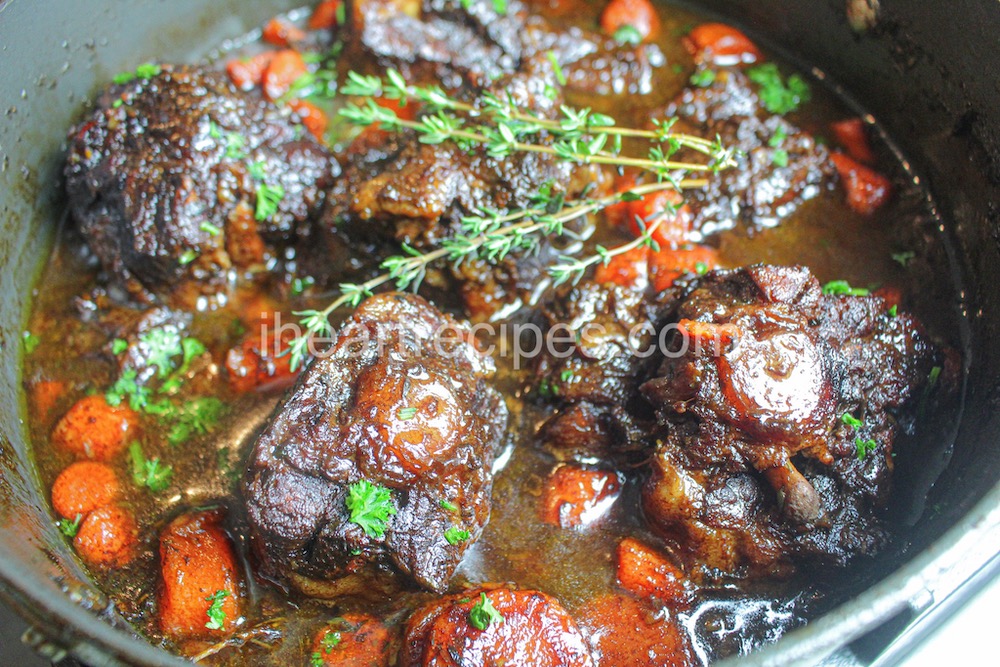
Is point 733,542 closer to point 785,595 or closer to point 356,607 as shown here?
point 785,595

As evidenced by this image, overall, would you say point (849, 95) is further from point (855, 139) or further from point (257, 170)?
point (257, 170)

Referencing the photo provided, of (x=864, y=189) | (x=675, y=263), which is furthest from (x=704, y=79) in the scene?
(x=675, y=263)

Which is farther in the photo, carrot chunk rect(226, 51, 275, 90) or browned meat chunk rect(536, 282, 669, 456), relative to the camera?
carrot chunk rect(226, 51, 275, 90)

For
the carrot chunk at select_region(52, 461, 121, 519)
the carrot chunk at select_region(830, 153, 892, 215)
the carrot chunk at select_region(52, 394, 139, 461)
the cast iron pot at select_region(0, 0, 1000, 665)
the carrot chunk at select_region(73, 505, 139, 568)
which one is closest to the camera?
the cast iron pot at select_region(0, 0, 1000, 665)

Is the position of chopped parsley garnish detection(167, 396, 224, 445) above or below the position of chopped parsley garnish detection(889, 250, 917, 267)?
above

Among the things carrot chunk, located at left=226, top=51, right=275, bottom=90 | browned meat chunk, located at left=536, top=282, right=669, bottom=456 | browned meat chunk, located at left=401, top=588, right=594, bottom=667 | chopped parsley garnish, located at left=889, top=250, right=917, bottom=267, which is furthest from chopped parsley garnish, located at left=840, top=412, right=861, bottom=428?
carrot chunk, located at left=226, top=51, right=275, bottom=90

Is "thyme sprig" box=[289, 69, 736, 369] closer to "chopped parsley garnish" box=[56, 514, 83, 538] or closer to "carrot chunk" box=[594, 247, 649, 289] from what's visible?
"carrot chunk" box=[594, 247, 649, 289]

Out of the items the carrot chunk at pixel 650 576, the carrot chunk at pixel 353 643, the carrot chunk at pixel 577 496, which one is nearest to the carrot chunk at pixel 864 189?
the carrot chunk at pixel 577 496
